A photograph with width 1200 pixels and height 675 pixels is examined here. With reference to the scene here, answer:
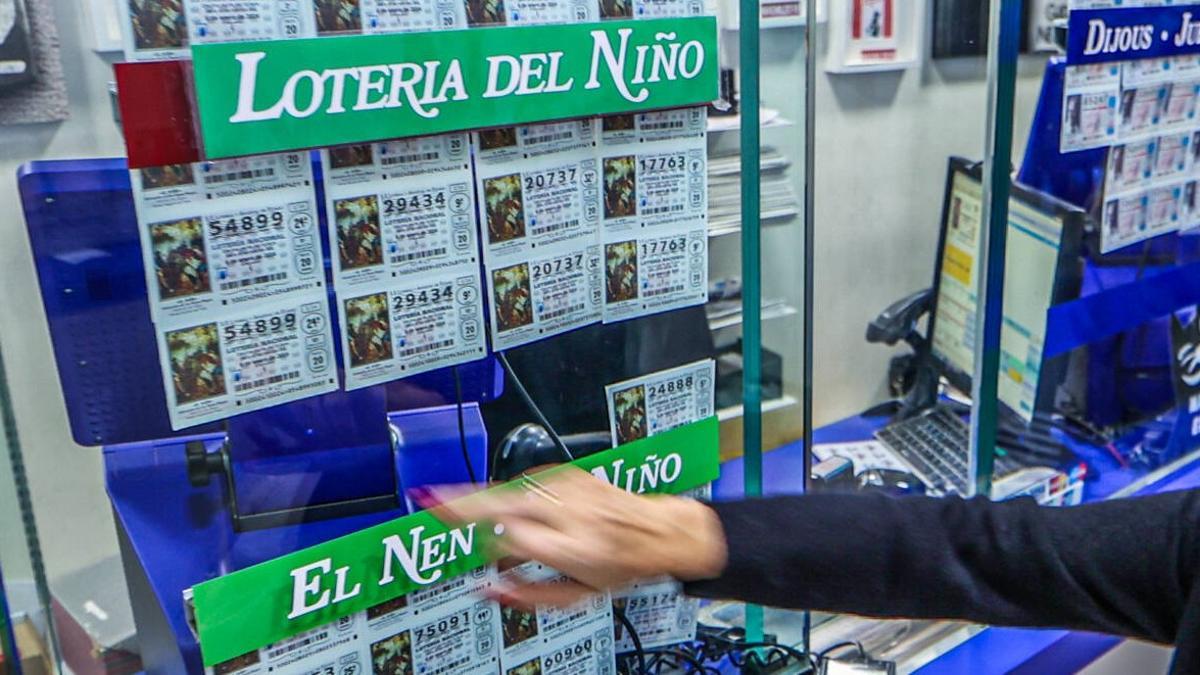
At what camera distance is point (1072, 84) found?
1.71 meters

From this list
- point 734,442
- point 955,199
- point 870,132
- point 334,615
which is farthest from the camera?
point 870,132

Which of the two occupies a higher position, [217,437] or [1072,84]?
[1072,84]

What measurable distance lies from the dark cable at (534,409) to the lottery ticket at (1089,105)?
3.50 feet

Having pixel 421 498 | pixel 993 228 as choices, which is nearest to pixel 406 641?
pixel 421 498

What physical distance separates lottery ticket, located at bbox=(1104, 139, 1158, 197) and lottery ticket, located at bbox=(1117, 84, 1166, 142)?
0.02 m

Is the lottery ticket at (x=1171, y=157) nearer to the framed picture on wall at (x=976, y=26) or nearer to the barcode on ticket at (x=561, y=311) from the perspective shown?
the framed picture on wall at (x=976, y=26)

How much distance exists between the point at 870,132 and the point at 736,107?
152 centimetres

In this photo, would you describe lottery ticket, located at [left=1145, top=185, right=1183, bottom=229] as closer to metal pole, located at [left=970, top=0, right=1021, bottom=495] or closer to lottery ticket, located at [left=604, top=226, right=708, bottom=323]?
metal pole, located at [left=970, top=0, right=1021, bottom=495]

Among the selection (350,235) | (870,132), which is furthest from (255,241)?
(870,132)

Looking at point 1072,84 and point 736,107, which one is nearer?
point 736,107

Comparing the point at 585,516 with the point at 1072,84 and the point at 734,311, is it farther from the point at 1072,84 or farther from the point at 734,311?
the point at 1072,84

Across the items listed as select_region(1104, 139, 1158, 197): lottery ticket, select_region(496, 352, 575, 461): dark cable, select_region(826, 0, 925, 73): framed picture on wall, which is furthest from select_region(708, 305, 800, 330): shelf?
select_region(826, 0, 925, 73): framed picture on wall

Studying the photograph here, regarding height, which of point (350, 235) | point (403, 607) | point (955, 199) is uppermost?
point (350, 235)

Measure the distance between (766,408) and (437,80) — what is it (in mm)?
599
